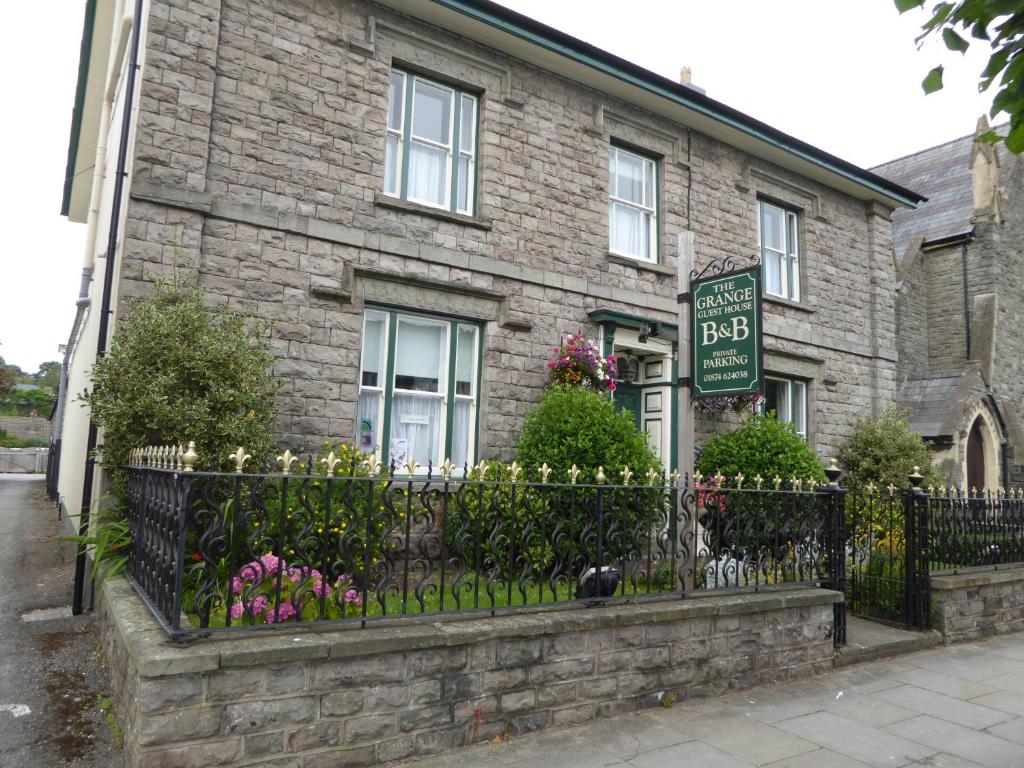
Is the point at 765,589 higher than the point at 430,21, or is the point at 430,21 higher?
the point at 430,21

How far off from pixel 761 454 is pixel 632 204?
14.2ft

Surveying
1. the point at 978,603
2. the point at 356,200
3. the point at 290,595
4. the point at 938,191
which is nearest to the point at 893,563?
the point at 978,603

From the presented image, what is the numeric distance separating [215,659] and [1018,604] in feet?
30.0

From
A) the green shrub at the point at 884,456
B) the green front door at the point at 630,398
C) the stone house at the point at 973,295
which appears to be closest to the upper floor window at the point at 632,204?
the green front door at the point at 630,398

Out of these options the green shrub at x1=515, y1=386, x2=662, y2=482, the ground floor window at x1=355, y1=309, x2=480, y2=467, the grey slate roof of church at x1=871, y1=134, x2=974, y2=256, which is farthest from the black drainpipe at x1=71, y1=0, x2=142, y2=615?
the grey slate roof of church at x1=871, y1=134, x2=974, y2=256

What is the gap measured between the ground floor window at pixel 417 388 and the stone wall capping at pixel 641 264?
2.60 m

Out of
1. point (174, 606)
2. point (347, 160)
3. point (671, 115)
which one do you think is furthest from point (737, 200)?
point (174, 606)

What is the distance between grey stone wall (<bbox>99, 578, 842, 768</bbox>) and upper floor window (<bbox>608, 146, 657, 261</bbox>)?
6700 mm

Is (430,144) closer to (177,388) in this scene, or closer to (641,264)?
(641,264)

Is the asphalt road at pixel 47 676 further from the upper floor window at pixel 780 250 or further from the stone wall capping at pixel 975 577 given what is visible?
the upper floor window at pixel 780 250

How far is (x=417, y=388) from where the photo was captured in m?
9.02

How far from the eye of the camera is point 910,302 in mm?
19547

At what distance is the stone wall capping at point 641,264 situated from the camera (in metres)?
10.7

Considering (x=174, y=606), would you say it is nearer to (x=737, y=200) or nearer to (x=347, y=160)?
(x=347, y=160)
